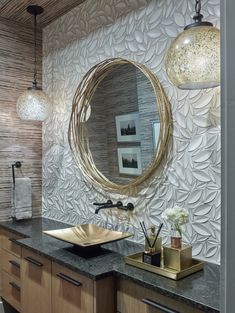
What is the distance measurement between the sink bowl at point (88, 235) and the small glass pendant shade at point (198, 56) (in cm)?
102

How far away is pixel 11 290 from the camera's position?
2459 mm

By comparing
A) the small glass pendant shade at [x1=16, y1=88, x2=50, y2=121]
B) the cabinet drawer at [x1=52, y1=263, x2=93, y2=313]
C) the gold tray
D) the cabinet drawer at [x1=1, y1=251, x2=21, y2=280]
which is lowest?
the cabinet drawer at [x1=1, y1=251, x2=21, y2=280]

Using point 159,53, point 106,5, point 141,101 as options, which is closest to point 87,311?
point 141,101

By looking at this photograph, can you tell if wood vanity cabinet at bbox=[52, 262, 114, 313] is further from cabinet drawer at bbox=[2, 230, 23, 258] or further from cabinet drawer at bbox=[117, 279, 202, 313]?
cabinet drawer at bbox=[2, 230, 23, 258]

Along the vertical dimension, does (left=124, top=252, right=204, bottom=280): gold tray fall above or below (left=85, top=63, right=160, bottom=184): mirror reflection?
below

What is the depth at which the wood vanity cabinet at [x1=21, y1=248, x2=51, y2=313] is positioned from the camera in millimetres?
1854

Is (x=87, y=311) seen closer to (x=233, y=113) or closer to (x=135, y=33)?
(x=233, y=113)

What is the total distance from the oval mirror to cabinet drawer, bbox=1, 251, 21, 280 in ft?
2.76

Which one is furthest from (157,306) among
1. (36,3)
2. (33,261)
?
(36,3)

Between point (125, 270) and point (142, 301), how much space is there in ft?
0.58

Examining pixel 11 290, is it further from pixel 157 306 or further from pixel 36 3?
pixel 36 3

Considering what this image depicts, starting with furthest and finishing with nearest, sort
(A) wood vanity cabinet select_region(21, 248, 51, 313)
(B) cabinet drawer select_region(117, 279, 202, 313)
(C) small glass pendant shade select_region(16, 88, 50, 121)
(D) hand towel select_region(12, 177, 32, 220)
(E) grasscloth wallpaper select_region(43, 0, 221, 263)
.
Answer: (D) hand towel select_region(12, 177, 32, 220) < (C) small glass pendant shade select_region(16, 88, 50, 121) < (A) wood vanity cabinet select_region(21, 248, 51, 313) < (E) grasscloth wallpaper select_region(43, 0, 221, 263) < (B) cabinet drawer select_region(117, 279, 202, 313)

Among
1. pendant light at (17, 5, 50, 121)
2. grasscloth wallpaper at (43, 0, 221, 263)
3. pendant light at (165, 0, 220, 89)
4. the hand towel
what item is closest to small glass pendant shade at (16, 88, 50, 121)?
pendant light at (17, 5, 50, 121)

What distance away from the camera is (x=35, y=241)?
82.3 inches
